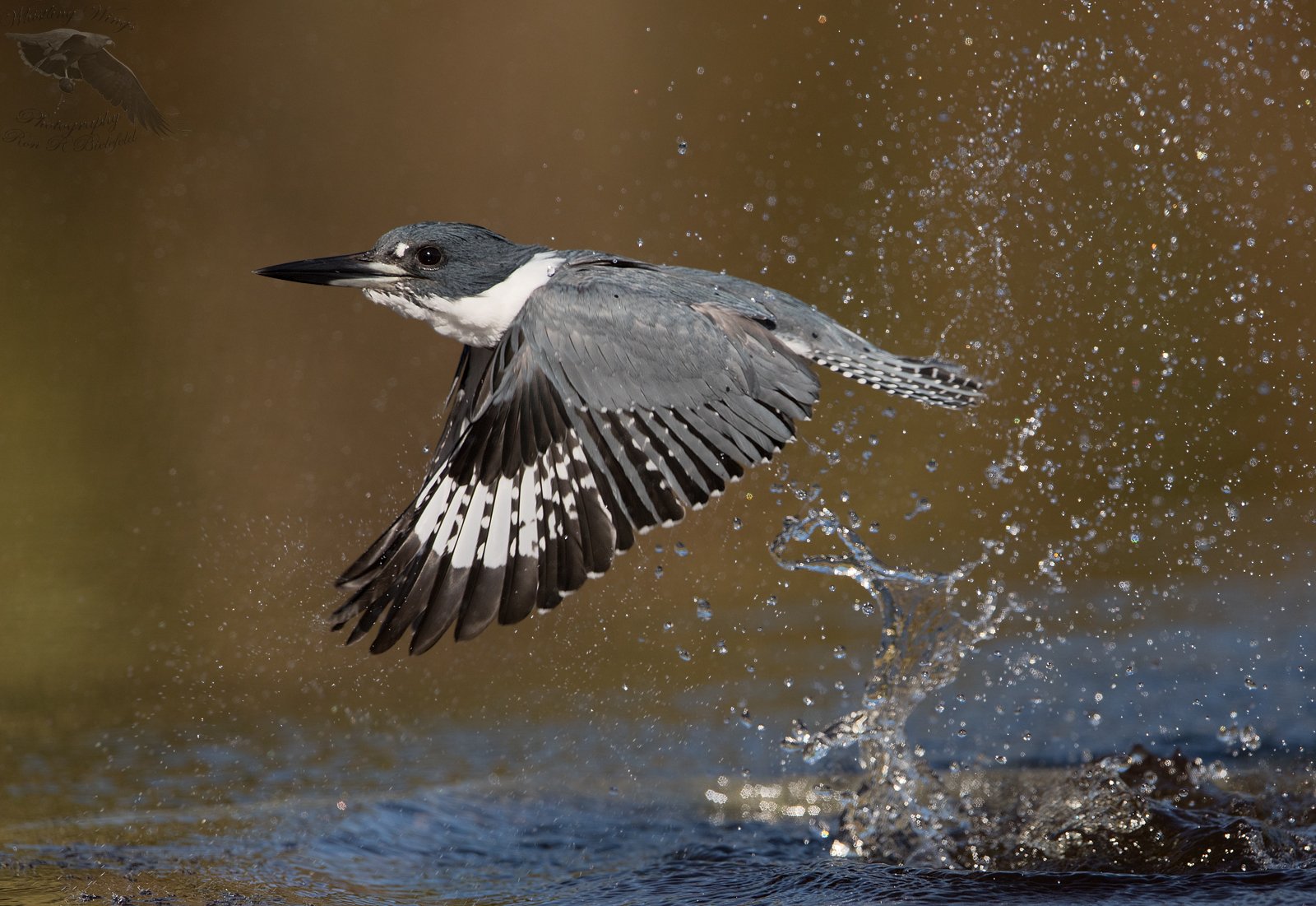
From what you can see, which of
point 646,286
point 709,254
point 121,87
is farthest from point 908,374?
point 121,87

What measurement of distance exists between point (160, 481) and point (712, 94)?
10.2 feet

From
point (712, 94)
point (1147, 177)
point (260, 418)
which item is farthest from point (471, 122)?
point (1147, 177)

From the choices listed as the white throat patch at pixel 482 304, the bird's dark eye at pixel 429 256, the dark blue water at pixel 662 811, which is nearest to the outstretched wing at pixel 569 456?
the white throat patch at pixel 482 304

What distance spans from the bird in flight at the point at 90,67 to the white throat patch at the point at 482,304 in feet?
11.4

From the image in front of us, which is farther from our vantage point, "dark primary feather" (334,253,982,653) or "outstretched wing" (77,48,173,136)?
"outstretched wing" (77,48,173,136)

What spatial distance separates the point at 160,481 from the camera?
5.92m

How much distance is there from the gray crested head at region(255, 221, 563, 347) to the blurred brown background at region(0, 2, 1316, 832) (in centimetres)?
232

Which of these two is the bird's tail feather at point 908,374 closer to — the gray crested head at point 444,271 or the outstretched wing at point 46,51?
the gray crested head at point 444,271

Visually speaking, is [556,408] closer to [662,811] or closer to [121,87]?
[662,811]

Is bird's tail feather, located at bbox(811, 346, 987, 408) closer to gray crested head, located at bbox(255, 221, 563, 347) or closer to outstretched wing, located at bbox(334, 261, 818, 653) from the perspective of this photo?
outstretched wing, located at bbox(334, 261, 818, 653)

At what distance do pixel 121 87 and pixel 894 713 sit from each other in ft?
15.4

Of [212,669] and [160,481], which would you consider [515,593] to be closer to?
[212,669]

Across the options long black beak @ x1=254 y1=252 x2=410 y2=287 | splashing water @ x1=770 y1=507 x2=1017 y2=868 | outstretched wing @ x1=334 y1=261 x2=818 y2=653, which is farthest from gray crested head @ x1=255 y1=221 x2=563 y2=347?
splashing water @ x1=770 y1=507 x2=1017 y2=868

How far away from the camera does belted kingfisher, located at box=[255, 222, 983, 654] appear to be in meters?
2.47
